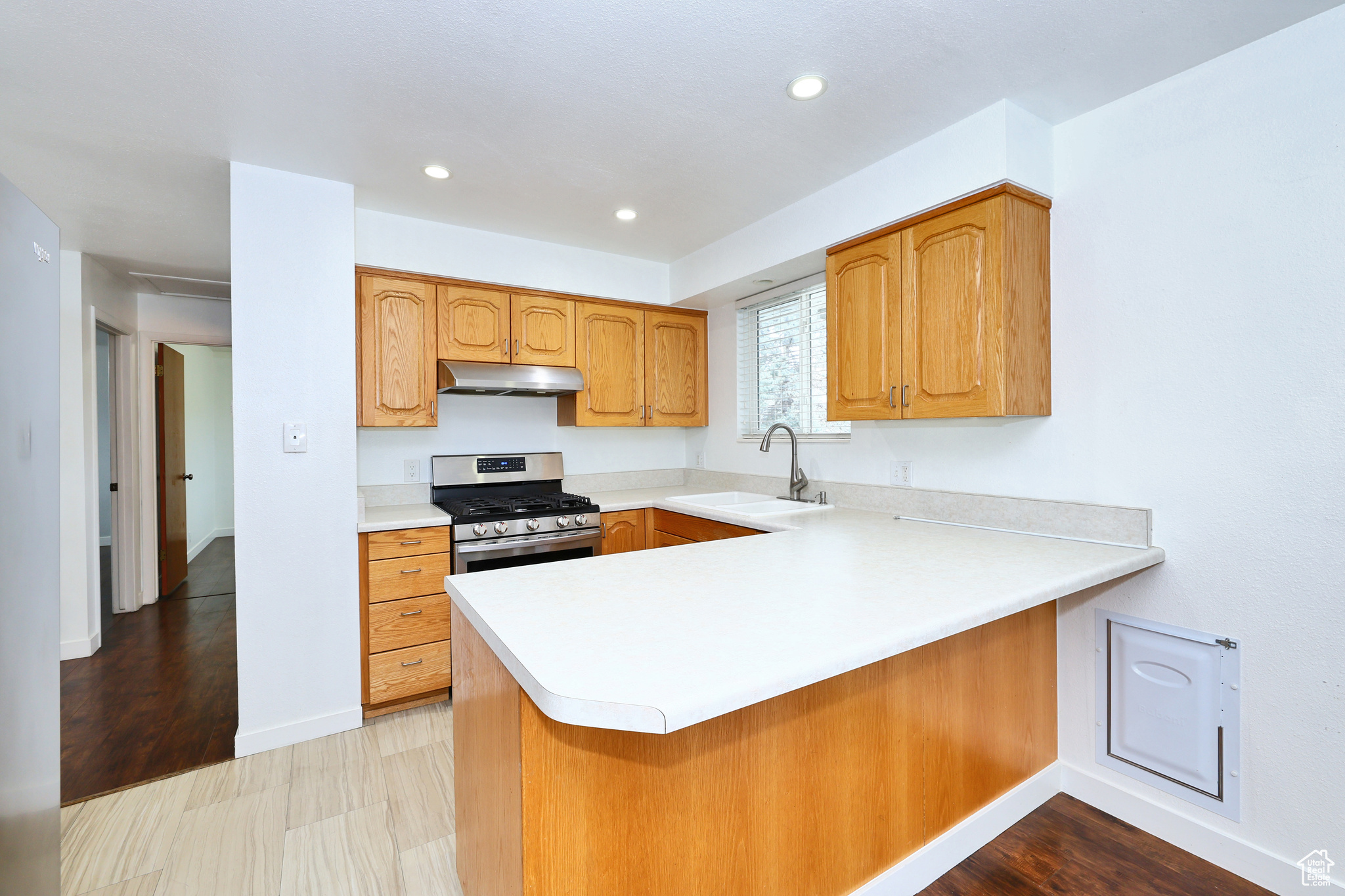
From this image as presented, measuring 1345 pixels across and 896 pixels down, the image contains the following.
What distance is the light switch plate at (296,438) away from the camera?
2420 mm

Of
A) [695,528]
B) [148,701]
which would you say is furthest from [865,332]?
[148,701]

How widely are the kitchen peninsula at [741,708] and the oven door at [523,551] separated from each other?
128 cm

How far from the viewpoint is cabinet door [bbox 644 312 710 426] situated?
373 centimetres

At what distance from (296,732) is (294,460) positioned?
1.12 meters

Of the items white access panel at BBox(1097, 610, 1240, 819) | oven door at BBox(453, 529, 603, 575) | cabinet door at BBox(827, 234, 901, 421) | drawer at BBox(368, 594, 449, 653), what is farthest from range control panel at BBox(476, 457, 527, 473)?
white access panel at BBox(1097, 610, 1240, 819)

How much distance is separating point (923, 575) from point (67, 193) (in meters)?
3.74

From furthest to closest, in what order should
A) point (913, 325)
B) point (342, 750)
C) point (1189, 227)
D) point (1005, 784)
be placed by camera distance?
point (342, 750), point (913, 325), point (1005, 784), point (1189, 227)

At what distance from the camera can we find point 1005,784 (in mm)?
1906

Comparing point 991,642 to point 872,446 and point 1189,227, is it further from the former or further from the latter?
point 1189,227

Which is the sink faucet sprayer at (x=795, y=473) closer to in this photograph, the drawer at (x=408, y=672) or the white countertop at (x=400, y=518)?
the white countertop at (x=400, y=518)

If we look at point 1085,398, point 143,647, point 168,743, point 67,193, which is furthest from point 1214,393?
point 143,647

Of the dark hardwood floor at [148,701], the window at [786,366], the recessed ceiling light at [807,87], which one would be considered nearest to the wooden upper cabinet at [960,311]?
the window at [786,366]

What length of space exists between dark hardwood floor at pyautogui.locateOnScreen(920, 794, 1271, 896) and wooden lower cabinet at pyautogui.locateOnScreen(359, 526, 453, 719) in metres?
2.14

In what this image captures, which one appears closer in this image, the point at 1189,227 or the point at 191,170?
the point at 1189,227
